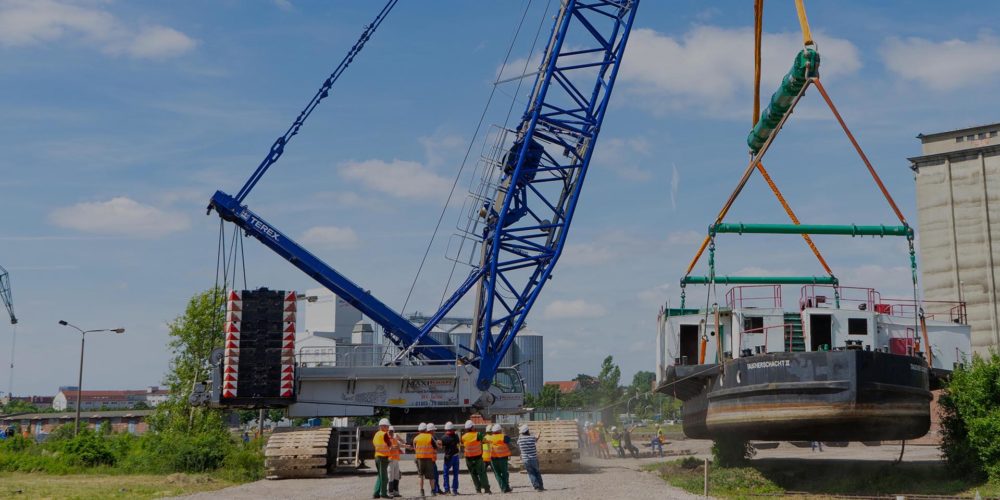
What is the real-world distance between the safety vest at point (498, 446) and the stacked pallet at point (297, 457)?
21.0ft

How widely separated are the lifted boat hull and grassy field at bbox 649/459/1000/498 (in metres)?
1.12

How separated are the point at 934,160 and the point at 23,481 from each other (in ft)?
158

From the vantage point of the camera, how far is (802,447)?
137 feet

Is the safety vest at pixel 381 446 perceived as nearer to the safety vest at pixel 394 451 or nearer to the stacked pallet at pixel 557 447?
the safety vest at pixel 394 451

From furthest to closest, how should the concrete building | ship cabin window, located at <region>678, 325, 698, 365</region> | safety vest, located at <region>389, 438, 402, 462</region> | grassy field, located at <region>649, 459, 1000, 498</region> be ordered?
the concrete building < ship cabin window, located at <region>678, 325, 698, 365</region> < grassy field, located at <region>649, 459, 1000, 498</region> < safety vest, located at <region>389, 438, 402, 462</region>

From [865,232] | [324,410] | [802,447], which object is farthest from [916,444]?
[324,410]

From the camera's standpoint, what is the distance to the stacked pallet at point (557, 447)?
25266 mm

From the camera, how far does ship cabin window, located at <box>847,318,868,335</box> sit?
23.2 meters

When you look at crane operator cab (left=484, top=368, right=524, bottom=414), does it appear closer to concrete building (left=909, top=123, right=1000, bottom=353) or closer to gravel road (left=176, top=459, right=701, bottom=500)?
gravel road (left=176, top=459, right=701, bottom=500)

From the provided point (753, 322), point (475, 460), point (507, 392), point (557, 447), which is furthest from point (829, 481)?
point (507, 392)

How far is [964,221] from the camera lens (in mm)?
52188

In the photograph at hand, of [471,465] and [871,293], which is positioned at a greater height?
[871,293]

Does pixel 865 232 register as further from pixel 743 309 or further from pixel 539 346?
pixel 539 346

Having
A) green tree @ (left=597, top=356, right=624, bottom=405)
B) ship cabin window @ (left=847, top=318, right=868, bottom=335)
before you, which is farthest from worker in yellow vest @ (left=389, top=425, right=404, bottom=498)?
green tree @ (left=597, top=356, right=624, bottom=405)
